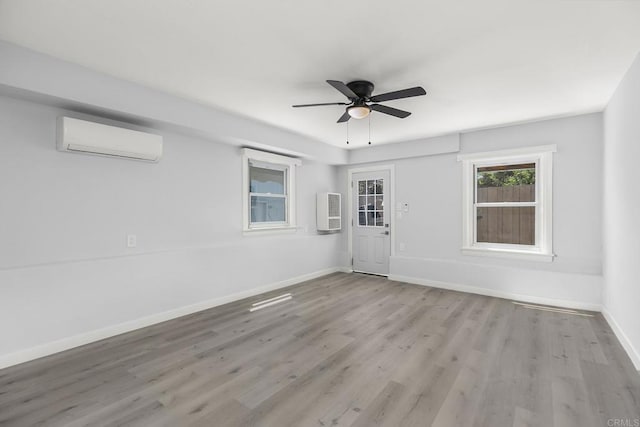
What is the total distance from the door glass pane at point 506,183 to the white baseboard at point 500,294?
1.40 meters

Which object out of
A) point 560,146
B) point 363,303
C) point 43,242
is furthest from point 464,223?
point 43,242

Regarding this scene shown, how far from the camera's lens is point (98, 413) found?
198 centimetres

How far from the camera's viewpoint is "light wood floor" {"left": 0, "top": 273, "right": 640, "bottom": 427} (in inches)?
76.9

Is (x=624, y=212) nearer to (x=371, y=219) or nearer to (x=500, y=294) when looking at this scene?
(x=500, y=294)

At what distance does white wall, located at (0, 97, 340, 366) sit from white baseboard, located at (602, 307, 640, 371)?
425cm

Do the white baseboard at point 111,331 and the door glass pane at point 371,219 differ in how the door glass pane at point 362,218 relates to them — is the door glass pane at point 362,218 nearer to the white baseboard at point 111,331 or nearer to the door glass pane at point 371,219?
the door glass pane at point 371,219

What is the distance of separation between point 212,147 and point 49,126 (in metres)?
1.73

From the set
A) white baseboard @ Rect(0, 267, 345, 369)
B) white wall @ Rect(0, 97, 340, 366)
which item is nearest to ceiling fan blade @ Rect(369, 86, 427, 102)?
white wall @ Rect(0, 97, 340, 366)

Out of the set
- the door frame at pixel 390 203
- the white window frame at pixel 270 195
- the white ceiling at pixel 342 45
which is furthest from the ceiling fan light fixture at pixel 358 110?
the door frame at pixel 390 203

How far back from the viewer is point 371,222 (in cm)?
621

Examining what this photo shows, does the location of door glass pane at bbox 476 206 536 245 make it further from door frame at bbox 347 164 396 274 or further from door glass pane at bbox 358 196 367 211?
door glass pane at bbox 358 196 367 211

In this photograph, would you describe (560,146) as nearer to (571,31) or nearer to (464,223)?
(464,223)

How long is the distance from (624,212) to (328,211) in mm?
4090

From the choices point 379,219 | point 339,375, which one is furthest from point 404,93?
point 379,219
